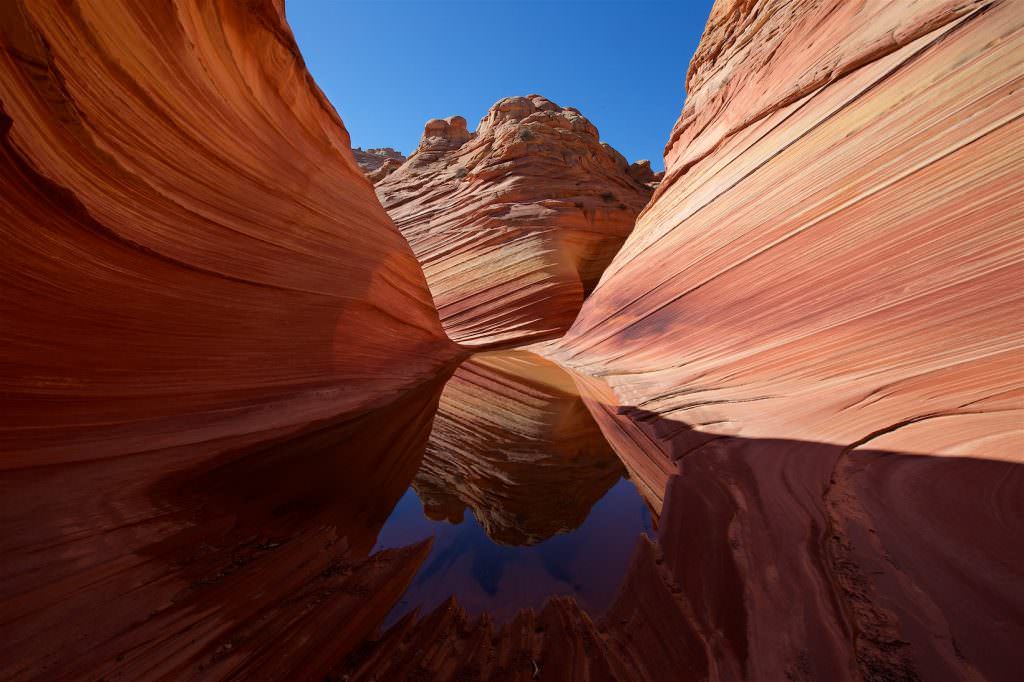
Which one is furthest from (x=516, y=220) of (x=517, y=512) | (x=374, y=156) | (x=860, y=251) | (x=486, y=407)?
(x=374, y=156)

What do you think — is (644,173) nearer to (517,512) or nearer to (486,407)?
(486,407)

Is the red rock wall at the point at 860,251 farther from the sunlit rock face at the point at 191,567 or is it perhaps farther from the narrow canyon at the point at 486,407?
the sunlit rock face at the point at 191,567

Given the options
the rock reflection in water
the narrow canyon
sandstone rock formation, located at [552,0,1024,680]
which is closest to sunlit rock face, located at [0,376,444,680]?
the narrow canyon

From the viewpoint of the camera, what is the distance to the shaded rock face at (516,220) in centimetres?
817

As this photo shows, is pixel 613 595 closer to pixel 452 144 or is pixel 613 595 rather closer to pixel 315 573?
pixel 315 573

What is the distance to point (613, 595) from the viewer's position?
1390mm

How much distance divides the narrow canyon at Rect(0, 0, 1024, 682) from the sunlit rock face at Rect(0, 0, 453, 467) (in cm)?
2

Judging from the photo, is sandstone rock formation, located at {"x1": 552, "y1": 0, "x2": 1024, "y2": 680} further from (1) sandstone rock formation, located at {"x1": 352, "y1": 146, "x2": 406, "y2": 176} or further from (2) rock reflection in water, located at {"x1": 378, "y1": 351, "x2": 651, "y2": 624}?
(1) sandstone rock formation, located at {"x1": 352, "y1": 146, "x2": 406, "y2": 176}

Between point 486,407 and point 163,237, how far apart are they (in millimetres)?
2895

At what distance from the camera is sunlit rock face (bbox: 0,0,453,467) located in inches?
64.3

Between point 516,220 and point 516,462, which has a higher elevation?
point 516,220

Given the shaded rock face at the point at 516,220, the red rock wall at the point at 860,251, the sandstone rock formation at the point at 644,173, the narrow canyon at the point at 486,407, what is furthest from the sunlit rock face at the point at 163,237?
the sandstone rock formation at the point at 644,173

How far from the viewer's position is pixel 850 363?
222 centimetres

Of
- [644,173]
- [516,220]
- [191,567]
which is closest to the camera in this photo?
[191,567]
